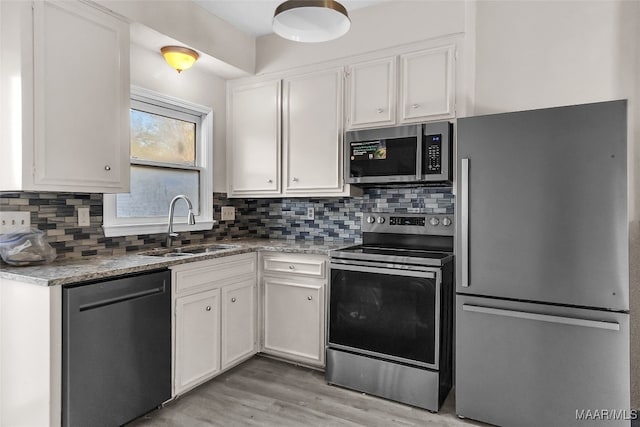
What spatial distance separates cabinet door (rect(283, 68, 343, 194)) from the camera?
2975 millimetres

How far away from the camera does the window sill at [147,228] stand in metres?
2.60

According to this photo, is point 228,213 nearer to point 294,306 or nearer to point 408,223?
point 294,306

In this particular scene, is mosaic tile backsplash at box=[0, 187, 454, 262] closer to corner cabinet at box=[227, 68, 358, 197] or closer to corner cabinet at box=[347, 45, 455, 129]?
corner cabinet at box=[227, 68, 358, 197]

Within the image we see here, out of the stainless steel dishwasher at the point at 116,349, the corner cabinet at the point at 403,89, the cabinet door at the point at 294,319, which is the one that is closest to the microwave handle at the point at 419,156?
the corner cabinet at the point at 403,89

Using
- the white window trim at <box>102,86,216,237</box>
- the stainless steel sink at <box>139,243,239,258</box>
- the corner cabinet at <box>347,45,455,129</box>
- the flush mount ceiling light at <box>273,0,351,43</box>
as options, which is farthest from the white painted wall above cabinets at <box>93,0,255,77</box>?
the stainless steel sink at <box>139,243,239,258</box>

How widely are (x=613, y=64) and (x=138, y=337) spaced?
3061 mm

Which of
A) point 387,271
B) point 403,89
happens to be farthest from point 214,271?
point 403,89

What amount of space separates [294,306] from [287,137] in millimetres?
1304

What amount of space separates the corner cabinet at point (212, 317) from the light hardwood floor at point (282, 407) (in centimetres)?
12

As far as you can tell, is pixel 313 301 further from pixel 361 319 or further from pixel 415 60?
pixel 415 60

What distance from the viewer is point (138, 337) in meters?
2.13

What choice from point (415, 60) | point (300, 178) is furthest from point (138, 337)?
point (415, 60)

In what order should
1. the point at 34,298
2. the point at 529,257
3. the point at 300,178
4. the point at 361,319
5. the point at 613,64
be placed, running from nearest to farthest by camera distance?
the point at 34,298 → the point at 529,257 → the point at 613,64 → the point at 361,319 → the point at 300,178

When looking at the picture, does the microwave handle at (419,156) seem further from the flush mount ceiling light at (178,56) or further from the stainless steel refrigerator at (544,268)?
the flush mount ceiling light at (178,56)
